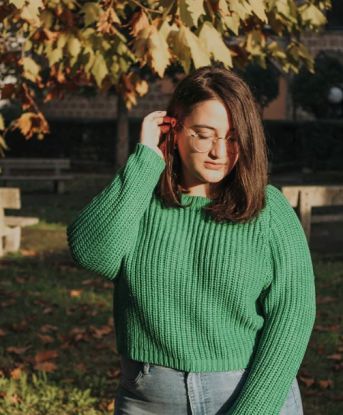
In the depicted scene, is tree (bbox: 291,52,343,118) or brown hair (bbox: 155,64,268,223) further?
tree (bbox: 291,52,343,118)

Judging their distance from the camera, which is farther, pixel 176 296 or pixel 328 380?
pixel 328 380

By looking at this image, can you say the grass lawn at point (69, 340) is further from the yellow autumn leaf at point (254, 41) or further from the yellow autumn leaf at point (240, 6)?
the yellow autumn leaf at point (240, 6)

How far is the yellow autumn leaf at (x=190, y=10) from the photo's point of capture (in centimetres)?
367

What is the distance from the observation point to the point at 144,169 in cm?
256

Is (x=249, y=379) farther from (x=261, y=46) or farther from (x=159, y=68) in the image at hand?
(x=261, y=46)

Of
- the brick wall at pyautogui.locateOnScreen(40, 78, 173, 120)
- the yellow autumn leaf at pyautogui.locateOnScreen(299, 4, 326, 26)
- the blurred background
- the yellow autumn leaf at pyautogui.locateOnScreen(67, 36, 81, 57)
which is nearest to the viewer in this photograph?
the blurred background

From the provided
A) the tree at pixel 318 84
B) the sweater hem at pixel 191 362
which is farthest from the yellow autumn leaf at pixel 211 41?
the tree at pixel 318 84

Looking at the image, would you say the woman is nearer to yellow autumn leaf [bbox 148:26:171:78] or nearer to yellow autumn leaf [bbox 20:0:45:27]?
yellow autumn leaf [bbox 20:0:45:27]

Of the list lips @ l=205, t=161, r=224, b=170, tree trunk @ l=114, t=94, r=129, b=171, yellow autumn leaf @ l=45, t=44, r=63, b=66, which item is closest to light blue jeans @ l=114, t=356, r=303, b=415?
lips @ l=205, t=161, r=224, b=170

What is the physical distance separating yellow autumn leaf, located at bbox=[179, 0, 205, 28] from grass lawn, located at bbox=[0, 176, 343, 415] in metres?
2.65

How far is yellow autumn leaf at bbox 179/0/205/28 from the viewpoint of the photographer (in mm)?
3671

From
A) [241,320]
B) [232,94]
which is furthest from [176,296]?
[232,94]

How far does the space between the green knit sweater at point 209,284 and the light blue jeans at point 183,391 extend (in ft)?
0.08

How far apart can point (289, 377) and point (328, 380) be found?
383cm
